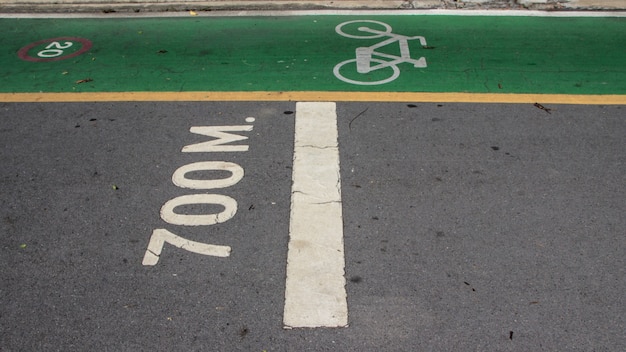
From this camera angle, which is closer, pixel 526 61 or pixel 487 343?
pixel 487 343

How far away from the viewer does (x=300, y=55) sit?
757 centimetres

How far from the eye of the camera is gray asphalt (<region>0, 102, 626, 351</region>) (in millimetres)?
3684

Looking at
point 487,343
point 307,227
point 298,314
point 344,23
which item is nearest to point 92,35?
point 344,23

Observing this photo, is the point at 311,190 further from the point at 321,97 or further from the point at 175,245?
the point at 321,97

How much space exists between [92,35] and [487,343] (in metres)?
6.83

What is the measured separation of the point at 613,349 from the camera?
11.5ft

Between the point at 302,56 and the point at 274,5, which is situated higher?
the point at 274,5

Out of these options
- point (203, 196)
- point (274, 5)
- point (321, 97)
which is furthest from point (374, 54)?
point (203, 196)

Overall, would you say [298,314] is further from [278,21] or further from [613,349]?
[278,21]

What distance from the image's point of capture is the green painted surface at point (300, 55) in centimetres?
680

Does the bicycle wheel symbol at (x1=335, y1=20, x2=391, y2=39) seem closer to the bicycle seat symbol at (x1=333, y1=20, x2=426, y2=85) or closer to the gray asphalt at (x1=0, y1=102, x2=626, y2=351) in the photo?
the bicycle seat symbol at (x1=333, y1=20, x2=426, y2=85)

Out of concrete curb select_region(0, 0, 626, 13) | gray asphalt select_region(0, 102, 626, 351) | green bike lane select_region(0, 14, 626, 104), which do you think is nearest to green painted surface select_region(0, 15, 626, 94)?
green bike lane select_region(0, 14, 626, 104)

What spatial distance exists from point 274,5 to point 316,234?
5.57 metres

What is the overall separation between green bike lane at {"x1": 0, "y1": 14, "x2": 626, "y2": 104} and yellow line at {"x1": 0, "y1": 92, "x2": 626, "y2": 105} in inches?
0.9
